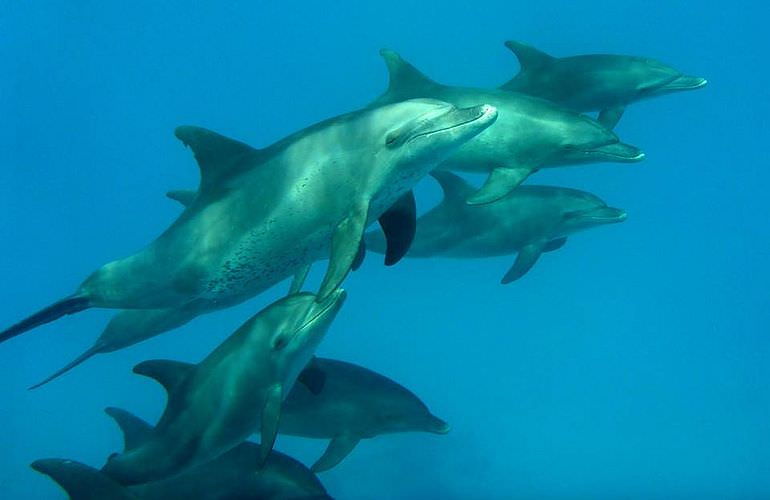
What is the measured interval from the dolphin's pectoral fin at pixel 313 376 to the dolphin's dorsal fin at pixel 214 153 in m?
1.81

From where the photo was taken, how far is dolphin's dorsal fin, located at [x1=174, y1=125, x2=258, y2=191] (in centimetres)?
534

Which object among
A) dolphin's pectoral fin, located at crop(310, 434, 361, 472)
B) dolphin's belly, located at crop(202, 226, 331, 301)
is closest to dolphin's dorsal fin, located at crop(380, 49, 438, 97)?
dolphin's belly, located at crop(202, 226, 331, 301)

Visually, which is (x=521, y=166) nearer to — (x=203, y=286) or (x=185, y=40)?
(x=203, y=286)

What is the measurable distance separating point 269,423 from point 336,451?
216 cm

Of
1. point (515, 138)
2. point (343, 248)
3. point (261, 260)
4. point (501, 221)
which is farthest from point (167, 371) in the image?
point (501, 221)

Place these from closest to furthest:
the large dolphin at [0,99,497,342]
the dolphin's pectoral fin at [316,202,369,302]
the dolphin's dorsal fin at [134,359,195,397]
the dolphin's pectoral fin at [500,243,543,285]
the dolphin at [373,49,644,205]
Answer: the dolphin's pectoral fin at [316,202,369,302] → the large dolphin at [0,99,497,342] → the dolphin's dorsal fin at [134,359,195,397] → the dolphin at [373,49,644,205] → the dolphin's pectoral fin at [500,243,543,285]

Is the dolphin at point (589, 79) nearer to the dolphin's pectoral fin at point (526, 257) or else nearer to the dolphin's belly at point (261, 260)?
the dolphin's pectoral fin at point (526, 257)

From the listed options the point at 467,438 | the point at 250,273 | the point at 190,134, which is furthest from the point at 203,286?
the point at 467,438

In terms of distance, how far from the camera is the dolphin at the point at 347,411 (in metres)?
6.89

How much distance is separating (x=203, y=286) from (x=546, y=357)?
1069cm

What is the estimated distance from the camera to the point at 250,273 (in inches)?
212

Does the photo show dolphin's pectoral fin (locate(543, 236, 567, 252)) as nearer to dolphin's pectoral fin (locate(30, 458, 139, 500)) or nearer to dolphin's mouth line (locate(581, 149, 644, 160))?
dolphin's mouth line (locate(581, 149, 644, 160))

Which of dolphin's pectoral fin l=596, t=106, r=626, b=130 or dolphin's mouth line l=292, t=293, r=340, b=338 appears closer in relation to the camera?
dolphin's mouth line l=292, t=293, r=340, b=338

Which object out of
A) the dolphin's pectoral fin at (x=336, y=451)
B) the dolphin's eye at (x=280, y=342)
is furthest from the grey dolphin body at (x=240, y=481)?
the dolphin's eye at (x=280, y=342)
